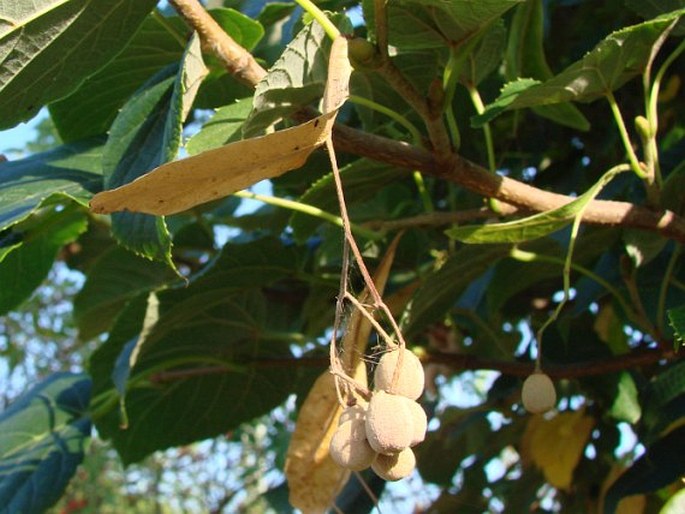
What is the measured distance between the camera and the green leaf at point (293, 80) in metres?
0.77

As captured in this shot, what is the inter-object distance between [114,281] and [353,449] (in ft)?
3.72

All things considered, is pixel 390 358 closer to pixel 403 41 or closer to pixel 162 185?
pixel 162 185

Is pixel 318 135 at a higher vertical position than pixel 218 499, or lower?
higher

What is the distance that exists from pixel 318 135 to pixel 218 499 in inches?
179

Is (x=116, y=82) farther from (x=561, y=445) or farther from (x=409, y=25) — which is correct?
(x=561, y=445)

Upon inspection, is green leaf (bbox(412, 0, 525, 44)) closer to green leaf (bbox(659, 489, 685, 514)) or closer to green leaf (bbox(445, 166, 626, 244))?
green leaf (bbox(445, 166, 626, 244))

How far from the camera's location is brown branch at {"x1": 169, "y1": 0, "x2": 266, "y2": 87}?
0.83 metres

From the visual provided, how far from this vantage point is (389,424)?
1.84 ft

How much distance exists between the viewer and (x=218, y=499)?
495 cm

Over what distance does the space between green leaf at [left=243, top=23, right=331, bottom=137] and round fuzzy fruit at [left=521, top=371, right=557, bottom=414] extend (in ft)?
1.03

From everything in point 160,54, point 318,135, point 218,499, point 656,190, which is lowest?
point 218,499

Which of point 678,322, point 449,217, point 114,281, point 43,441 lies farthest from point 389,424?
point 114,281

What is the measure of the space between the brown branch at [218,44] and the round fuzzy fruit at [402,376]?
1.12 feet

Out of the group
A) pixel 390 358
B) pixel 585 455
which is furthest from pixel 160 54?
pixel 585 455
